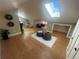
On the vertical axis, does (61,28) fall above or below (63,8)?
below

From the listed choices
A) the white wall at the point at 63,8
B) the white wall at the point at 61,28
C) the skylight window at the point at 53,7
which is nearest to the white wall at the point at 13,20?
the white wall at the point at 63,8

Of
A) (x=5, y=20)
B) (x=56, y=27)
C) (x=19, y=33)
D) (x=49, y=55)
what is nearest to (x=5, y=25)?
(x=5, y=20)

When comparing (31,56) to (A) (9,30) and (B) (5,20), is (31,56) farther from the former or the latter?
(B) (5,20)

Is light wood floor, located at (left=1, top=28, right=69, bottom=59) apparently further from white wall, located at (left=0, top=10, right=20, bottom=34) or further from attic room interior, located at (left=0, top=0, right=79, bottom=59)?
white wall, located at (left=0, top=10, right=20, bottom=34)

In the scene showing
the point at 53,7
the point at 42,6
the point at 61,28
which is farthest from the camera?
the point at 61,28

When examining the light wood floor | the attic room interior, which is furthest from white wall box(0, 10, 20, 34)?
the light wood floor

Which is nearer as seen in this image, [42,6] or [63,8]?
[63,8]

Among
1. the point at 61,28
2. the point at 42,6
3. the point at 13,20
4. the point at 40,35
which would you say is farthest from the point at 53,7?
the point at 13,20

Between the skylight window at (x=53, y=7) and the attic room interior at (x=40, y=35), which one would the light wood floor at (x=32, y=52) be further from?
the skylight window at (x=53, y=7)

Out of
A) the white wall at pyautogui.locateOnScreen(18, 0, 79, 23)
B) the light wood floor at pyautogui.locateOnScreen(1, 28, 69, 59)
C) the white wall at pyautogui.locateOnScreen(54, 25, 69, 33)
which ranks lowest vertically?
the light wood floor at pyautogui.locateOnScreen(1, 28, 69, 59)

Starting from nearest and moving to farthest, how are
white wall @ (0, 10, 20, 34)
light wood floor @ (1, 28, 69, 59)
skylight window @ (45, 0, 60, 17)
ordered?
light wood floor @ (1, 28, 69, 59) < skylight window @ (45, 0, 60, 17) < white wall @ (0, 10, 20, 34)

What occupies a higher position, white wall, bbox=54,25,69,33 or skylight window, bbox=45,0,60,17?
skylight window, bbox=45,0,60,17

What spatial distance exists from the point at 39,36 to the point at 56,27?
1514 millimetres

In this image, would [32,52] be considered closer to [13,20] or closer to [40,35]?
[40,35]
